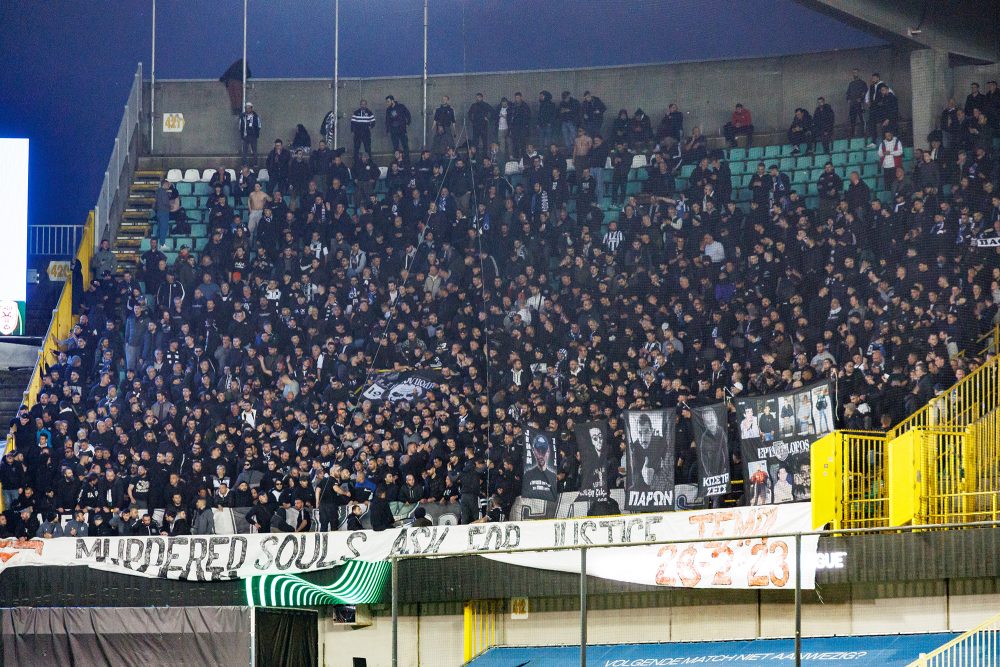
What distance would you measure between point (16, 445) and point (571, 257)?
8820 millimetres

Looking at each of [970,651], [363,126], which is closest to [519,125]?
[363,126]

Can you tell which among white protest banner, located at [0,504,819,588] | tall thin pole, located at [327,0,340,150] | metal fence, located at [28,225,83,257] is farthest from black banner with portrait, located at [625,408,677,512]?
metal fence, located at [28,225,83,257]

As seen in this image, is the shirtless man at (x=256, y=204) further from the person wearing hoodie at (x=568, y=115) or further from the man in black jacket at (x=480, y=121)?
the person wearing hoodie at (x=568, y=115)

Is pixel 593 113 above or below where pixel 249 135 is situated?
below

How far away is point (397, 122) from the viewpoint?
Result: 26172 mm

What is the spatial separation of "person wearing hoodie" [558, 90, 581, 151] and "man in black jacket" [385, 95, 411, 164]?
2881 millimetres

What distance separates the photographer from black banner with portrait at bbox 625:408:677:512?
1817cm

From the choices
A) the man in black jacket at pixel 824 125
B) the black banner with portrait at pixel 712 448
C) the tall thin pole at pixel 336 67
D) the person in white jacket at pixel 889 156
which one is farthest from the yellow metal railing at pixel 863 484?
the tall thin pole at pixel 336 67

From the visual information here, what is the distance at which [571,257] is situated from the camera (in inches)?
880

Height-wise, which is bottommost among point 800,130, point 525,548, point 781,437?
point 525,548

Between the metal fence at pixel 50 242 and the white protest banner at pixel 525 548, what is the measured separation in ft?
26.7

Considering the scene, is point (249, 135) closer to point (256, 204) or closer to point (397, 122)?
point (256, 204)

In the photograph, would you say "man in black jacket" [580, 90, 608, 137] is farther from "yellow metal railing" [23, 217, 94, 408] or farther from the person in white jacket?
"yellow metal railing" [23, 217, 94, 408]

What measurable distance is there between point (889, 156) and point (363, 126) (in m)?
9.44
